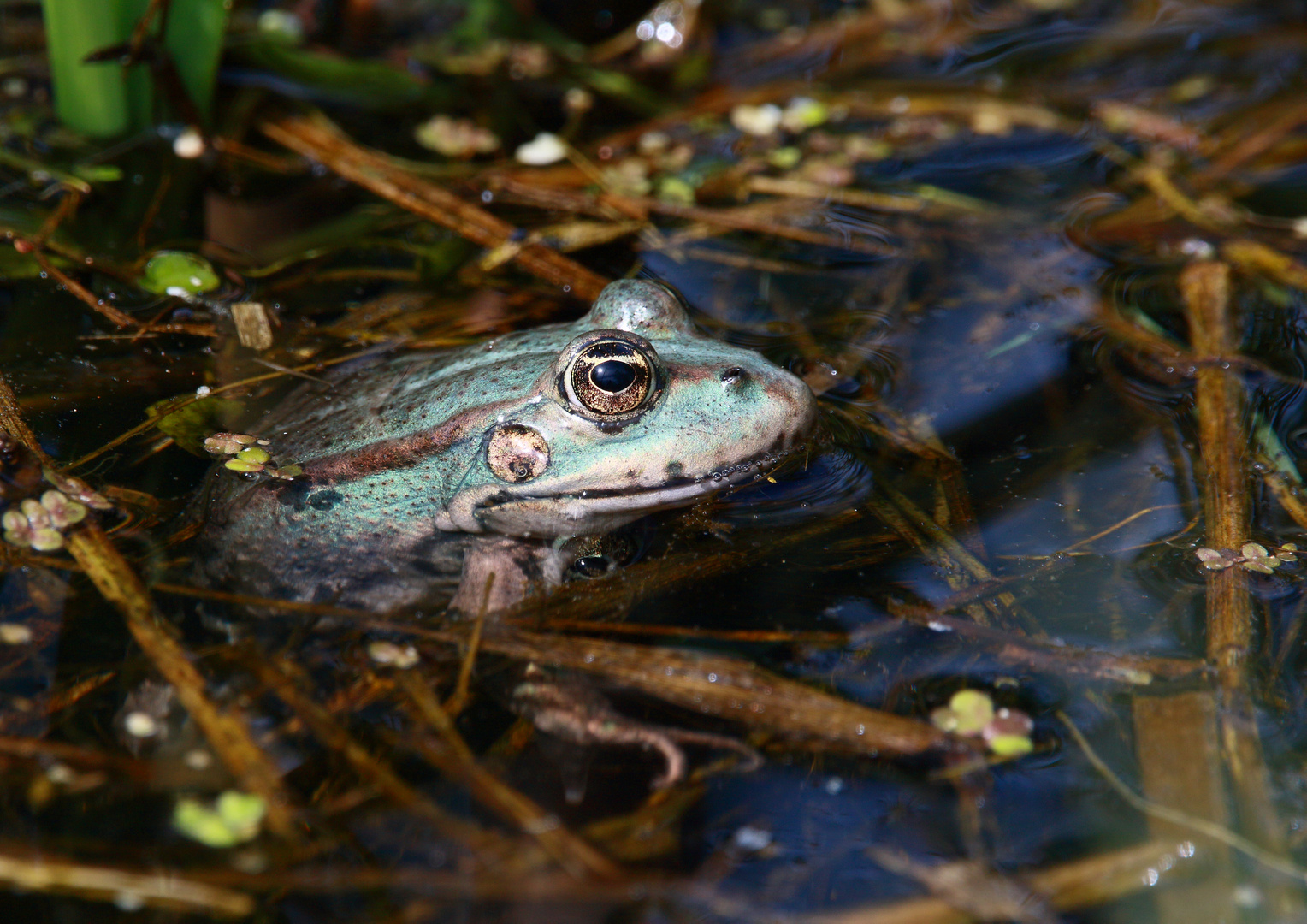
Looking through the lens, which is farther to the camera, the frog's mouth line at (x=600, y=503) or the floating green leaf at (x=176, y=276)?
the floating green leaf at (x=176, y=276)

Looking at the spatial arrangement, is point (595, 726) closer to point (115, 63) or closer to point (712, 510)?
point (712, 510)

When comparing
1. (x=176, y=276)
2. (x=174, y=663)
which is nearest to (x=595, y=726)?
(x=174, y=663)

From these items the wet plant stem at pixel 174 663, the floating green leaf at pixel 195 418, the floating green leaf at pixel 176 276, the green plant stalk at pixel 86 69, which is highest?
the green plant stalk at pixel 86 69

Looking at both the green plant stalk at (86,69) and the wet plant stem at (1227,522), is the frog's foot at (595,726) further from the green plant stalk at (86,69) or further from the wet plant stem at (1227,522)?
the green plant stalk at (86,69)

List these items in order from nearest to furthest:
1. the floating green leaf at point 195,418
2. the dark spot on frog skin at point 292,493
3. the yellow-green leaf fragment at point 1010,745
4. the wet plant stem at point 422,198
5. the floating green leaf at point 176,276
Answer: the yellow-green leaf fragment at point 1010,745
the dark spot on frog skin at point 292,493
the floating green leaf at point 195,418
the floating green leaf at point 176,276
the wet plant stem at point 422,198

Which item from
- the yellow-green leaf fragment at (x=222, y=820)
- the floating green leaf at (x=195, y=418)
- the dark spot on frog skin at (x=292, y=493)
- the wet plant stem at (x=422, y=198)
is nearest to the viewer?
the yellow-green leaf fragment at (x=222, y=820)

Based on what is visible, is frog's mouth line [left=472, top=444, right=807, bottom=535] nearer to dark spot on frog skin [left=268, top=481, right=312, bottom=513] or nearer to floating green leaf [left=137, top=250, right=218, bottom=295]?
dark spot on frog skin [left=268, top=481, right=312, bottom=513]

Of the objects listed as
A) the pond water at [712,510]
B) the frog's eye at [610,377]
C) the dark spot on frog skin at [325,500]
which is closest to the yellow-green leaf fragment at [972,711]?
the pond water at [712,510]
